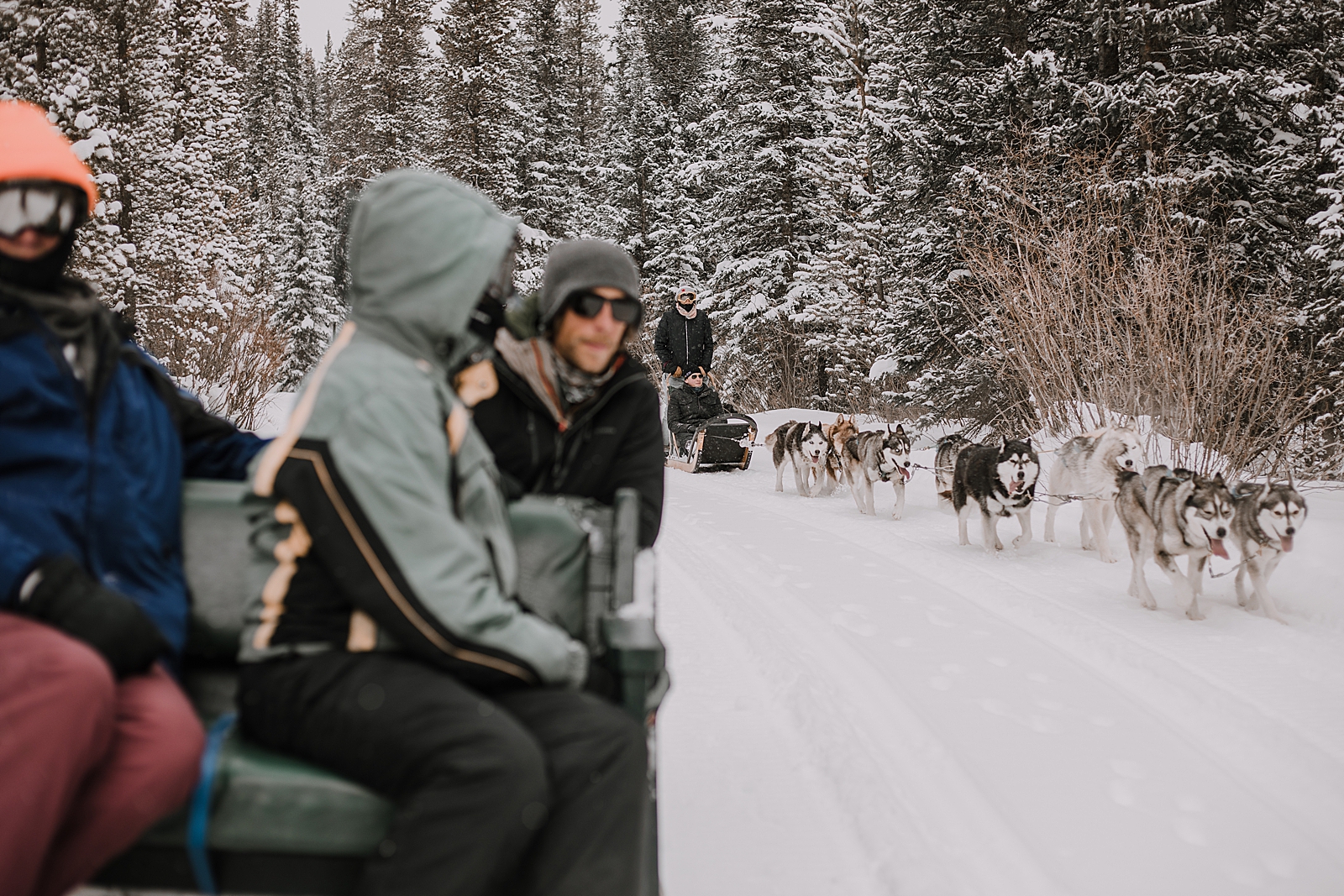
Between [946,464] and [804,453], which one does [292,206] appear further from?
[946,464]

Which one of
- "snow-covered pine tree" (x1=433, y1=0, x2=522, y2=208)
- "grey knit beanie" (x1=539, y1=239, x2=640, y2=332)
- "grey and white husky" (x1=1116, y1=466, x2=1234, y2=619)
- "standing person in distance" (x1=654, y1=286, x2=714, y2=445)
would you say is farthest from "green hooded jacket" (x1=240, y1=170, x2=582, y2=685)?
"snow-covered pine tree" (x1=433, y1=0, x2=522, y2=208)

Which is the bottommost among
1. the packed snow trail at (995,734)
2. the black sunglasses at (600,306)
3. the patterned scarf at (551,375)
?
the packed snow trail at (995,734)

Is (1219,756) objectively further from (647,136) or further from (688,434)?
(647,136)

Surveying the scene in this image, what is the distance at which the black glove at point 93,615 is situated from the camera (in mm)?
1802

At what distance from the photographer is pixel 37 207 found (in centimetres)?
210

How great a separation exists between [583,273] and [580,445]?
1.83 feet

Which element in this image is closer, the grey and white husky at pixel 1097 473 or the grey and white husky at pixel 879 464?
the grey and white husky at pixel 1097 473

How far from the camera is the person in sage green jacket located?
1.66 metres

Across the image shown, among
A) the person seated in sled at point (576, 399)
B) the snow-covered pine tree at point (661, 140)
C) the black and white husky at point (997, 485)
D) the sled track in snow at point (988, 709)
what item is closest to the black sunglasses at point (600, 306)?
the person seated in sled at point (576, 399)

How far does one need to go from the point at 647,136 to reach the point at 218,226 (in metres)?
16.6

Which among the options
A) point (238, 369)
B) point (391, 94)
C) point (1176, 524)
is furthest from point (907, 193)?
point (391, 94)

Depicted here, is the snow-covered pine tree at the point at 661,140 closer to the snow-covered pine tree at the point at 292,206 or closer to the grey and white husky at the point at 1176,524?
the snow-covered pine tree at the point at 292,206

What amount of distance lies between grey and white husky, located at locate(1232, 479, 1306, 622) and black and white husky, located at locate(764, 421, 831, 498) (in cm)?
527

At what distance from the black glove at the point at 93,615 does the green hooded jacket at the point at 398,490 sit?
0.77 ft
